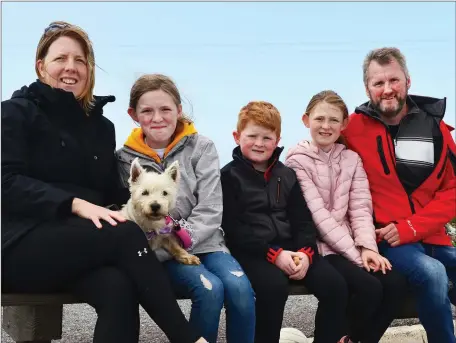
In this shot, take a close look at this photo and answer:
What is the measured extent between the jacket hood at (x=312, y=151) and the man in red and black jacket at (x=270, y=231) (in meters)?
0.22

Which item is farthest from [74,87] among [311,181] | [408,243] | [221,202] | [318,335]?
[408,243]

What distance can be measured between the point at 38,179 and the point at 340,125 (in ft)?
6.95

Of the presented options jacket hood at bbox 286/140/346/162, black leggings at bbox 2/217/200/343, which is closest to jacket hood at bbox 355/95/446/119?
jacket hood at bbox 286/140/346/162

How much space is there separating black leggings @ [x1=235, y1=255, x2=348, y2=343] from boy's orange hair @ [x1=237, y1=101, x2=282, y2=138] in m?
0.90

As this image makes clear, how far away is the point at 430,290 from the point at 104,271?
215cm

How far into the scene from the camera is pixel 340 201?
169 inches

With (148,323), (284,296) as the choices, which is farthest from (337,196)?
(148,323)

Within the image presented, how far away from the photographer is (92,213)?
3.36 metres

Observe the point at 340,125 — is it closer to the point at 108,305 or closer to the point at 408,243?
the point at 408,243

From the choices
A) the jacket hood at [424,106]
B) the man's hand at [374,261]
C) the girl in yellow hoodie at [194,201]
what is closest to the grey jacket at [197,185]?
the girl in yellow hoodie at [194,201]

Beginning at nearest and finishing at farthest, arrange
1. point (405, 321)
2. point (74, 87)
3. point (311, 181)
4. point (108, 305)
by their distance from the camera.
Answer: point (108, 305) < point (74, 87) < point (311, 181) < point (405, 321)

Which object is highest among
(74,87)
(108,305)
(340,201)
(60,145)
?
(74,87)

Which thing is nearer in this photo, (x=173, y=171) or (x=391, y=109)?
(x=173, y=171)

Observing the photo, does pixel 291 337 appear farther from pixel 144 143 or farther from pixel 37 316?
pixel 37 316
